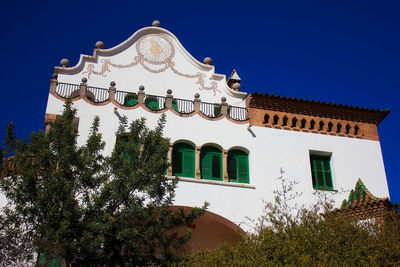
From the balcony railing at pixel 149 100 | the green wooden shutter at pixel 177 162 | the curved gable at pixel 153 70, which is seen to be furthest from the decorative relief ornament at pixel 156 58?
the green wooden shutter at pixel 177 162

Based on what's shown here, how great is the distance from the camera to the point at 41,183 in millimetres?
11453

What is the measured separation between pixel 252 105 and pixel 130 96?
477 centimetres

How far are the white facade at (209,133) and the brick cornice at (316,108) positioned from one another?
35.7 inches

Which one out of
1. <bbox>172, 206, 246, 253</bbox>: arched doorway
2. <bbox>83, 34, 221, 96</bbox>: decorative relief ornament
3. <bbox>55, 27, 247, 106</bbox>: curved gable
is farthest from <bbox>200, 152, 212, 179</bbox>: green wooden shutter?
<bbox>83, 34, 221, 96</bbox>: decorative relief ornament

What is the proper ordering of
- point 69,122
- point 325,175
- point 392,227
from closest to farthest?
point 69,122, point 392,227, point 325,175

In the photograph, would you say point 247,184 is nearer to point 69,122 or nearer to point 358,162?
point 358,162

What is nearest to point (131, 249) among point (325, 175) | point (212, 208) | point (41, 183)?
point (41, 183)

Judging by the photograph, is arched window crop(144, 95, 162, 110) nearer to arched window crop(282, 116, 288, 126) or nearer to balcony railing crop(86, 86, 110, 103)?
balcony railing crop(86, 86, 110, 103)

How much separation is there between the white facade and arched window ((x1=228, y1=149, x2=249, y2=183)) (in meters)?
0.19

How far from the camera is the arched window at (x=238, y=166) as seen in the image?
1761 centimetres

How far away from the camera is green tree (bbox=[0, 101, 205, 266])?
36.4 ft

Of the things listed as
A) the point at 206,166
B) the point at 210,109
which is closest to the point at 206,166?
the point at 206,166

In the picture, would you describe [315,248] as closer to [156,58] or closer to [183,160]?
[183,160]

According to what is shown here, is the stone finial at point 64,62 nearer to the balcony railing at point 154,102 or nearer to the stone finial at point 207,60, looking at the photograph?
the balcony railing at point 154,102
